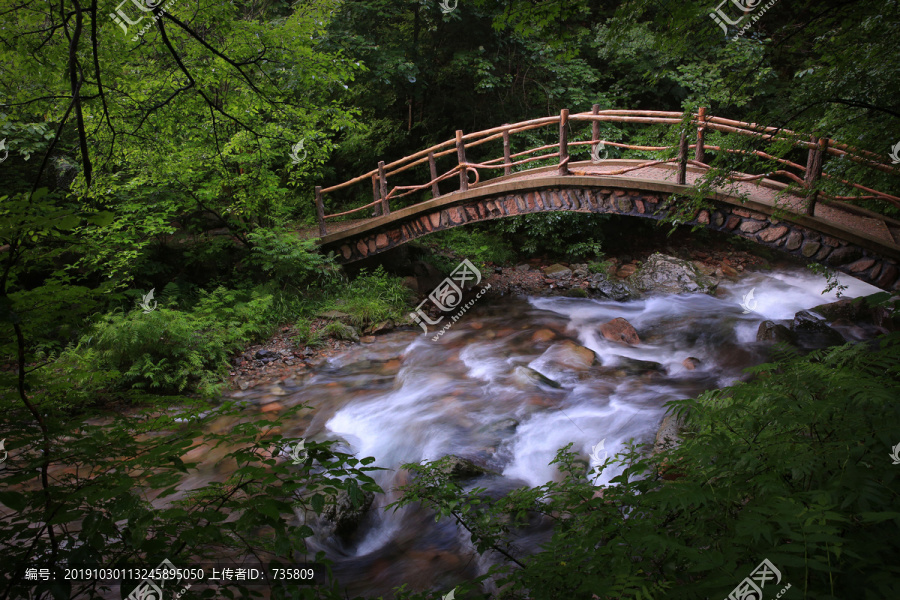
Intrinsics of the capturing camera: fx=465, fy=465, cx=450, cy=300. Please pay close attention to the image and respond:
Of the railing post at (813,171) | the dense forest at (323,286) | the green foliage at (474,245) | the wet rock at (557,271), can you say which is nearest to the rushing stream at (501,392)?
the dense forest at (323,286)

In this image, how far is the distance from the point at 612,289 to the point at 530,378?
471 centimetres

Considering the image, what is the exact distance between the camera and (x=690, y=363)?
7422mm

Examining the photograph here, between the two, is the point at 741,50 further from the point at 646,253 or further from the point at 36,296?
the point at 36,296

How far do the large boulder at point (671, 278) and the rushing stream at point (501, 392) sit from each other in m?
0.39

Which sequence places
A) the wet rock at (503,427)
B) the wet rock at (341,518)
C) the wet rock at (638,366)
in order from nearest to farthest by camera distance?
the wet rock at (341,518), the wet rock at (503,427), the wet rock at (638,366)

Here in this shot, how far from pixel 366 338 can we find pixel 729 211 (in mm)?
6458

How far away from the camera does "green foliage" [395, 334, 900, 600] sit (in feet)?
4.82

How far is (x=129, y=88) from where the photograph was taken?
588 cm

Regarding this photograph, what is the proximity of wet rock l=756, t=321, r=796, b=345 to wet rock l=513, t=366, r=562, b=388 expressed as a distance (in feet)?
12.0

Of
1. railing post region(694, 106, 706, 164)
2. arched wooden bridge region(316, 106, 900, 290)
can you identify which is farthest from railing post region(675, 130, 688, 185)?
railing post region(694, 106, 706, 164)

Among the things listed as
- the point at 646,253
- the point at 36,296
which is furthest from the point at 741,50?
the point at 36,296

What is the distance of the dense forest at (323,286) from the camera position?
6.01 ft

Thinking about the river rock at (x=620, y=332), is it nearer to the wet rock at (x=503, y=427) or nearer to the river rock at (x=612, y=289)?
the river rock at (x=612, y=289)

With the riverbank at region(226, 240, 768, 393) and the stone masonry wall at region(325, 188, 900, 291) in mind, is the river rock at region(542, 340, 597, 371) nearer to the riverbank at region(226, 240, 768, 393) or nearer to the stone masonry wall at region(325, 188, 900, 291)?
the stone masonry wall at region(325, 188, 900, 291)
